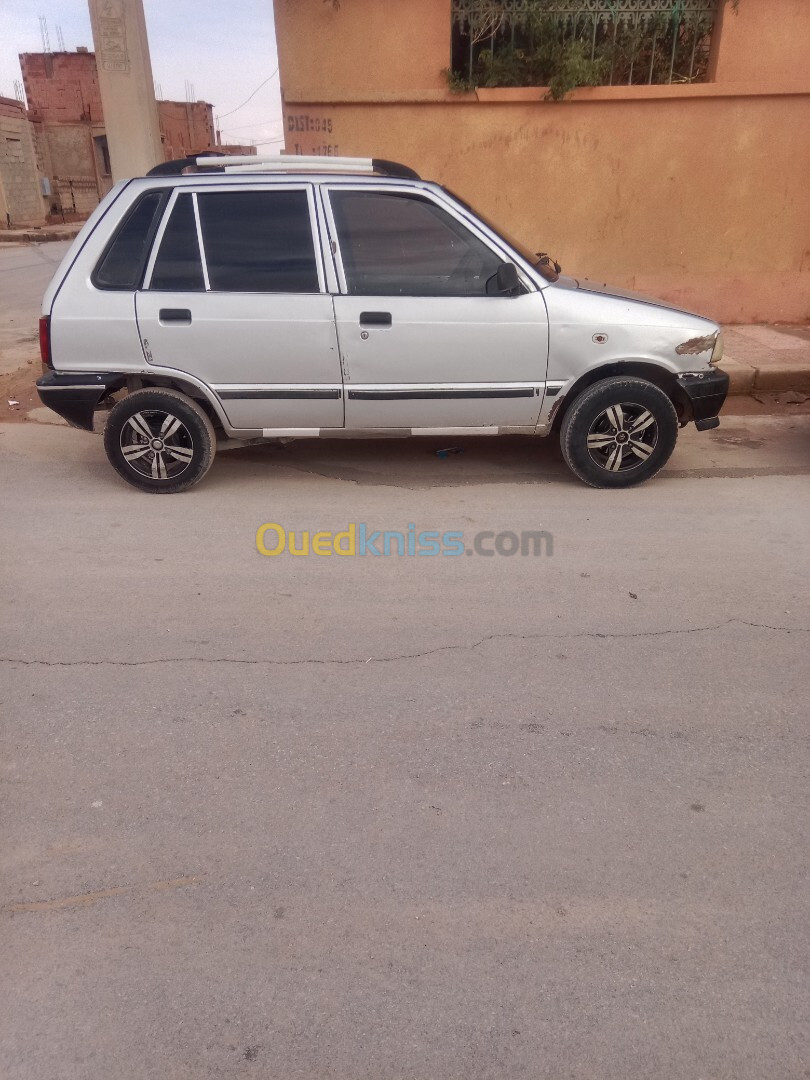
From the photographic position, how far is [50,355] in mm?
4988

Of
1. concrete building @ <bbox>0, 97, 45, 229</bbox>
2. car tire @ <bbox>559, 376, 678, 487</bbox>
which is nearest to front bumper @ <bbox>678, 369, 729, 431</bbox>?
car tire @ <bbox>559, 376, 678, 487</bbox>

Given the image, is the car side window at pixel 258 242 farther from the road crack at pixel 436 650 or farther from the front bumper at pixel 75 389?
the road crack at pixel 436 650

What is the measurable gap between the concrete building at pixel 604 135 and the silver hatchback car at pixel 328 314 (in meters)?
4.29

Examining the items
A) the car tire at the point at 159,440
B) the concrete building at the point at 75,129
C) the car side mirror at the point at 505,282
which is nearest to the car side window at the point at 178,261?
the car tire at the point at 159,440

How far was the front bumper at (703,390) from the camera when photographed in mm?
5039

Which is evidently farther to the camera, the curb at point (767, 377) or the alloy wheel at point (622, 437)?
the curb at point (767, 377)

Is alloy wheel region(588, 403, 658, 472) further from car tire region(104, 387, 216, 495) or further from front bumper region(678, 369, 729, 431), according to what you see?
car tire region(104, 387, 216, 495)

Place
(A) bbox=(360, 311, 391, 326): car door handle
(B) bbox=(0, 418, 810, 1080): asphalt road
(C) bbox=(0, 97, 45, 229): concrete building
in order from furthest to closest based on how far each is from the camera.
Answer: (C) bbox=(0, 97, 45, 229): concrete building
(A) bbox=(360, 311, 391, 326): car door handle
(B) bbox=(0, 418, 810, 1080): asphalt road

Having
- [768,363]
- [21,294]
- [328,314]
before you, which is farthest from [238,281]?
[21,294]

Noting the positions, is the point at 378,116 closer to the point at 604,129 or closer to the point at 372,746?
the point at 604,129

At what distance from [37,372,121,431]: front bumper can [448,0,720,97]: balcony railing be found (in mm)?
5690

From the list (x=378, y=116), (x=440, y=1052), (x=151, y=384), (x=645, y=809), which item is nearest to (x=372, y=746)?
(x=645, y=809)

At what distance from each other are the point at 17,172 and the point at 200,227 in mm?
34481

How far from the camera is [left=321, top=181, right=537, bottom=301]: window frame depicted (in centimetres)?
484
